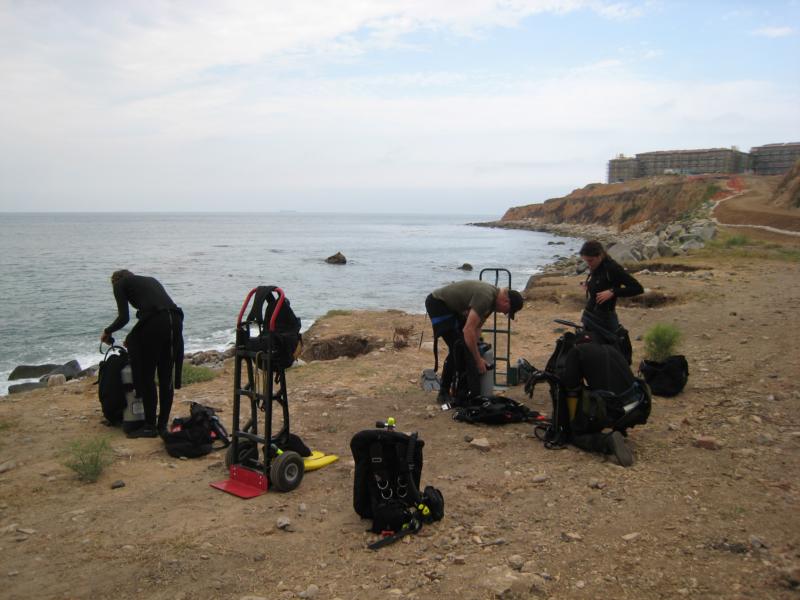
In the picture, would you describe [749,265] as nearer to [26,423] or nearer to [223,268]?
[26,423]

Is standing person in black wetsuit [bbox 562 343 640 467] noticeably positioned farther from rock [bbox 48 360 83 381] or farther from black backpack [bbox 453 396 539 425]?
rock [bbox 48 360 83 381]

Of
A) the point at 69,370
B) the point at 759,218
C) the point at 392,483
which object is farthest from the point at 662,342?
the point at 759,218

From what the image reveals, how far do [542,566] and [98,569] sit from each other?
110 inches

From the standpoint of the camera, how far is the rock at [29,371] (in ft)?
50.9

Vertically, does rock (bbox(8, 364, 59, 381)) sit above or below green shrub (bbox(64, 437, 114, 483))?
below

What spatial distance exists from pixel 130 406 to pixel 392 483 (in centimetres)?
362

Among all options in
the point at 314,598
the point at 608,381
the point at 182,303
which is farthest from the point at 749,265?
the point at 182,303

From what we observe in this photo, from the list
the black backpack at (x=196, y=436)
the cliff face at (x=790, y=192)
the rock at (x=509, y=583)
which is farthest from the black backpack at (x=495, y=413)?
the cliff face at (x=790, y=192)

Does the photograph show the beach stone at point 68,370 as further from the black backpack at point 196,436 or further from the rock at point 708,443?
the rock at point 708,443

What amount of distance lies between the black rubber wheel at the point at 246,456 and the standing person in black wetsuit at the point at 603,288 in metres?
3.73

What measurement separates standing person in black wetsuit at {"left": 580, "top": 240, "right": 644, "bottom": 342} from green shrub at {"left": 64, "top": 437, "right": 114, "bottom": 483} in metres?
4.99

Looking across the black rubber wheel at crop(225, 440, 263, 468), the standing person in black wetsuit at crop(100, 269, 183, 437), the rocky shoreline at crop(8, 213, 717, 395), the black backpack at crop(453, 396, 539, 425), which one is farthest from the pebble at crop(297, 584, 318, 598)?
the rocky shoreline at crop(8, 213, 717, 395)

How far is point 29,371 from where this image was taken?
1567 centimetres

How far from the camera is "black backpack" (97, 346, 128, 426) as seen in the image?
678 cm
